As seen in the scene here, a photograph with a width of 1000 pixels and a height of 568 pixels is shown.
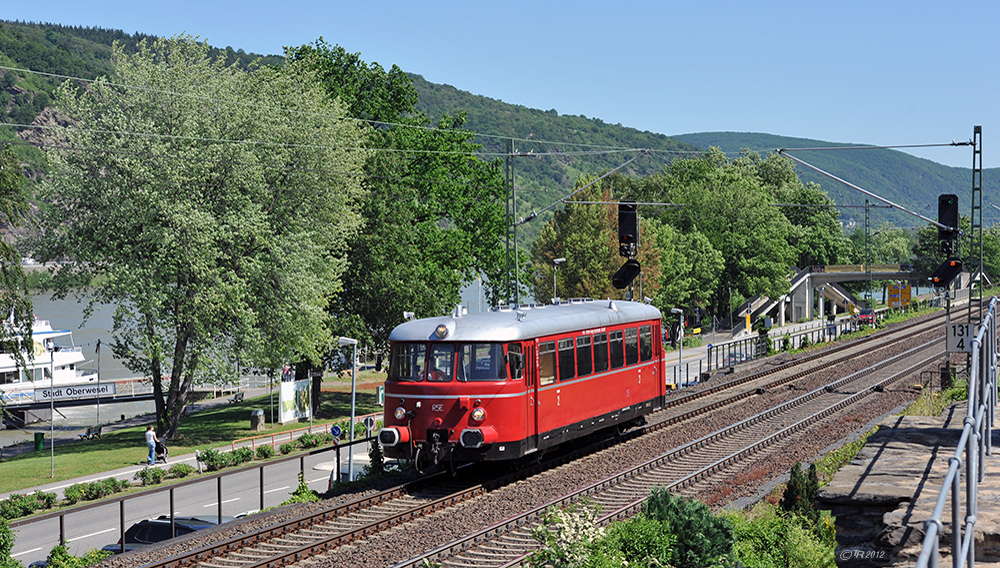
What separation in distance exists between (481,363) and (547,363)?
1.84 m

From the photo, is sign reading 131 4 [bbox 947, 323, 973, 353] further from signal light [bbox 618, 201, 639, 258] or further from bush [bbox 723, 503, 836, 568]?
bush [bbox 723, 503, 836, 568]

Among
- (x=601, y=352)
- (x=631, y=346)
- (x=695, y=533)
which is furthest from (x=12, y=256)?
(x=695, y=533)

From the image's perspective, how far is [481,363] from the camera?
19.1m

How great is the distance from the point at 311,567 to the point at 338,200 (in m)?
27.5

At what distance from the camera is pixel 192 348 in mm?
36500

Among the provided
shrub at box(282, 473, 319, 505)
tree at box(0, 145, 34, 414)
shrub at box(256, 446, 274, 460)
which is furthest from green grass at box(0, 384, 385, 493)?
shrub at box(282, 473, 319, 505)

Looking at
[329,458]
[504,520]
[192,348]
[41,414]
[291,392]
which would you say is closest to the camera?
[504,520]

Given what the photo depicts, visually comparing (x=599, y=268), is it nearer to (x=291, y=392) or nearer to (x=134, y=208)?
(x=291, y=392)

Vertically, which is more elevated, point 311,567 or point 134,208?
point 134,208

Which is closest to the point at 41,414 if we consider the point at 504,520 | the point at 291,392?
the point at 291,392

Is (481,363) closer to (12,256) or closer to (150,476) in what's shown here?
(150,476)

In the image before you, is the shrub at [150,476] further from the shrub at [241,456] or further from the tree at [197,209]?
the tree at [197,209]

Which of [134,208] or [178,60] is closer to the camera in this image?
[134,208]

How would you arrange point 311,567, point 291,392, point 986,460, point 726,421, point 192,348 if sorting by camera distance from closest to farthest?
1. point 986,460
2. point 311,567
3. point 726,421
4. point 192,348
5. point 291,392
